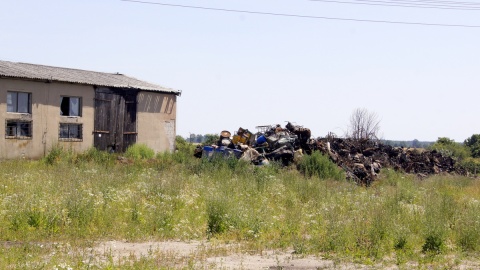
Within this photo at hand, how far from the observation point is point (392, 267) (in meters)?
10.2

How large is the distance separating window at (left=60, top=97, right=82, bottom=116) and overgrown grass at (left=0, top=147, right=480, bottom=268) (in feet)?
43.0

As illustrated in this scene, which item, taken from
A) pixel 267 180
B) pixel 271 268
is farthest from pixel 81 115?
pixel 271 268

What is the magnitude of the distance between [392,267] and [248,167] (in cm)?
1326

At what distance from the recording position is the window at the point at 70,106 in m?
31.5

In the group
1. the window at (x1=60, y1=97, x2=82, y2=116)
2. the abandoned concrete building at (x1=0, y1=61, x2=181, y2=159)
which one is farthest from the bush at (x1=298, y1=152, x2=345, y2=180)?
the window at (x1=60, y1=97, x2=82, y2=116)

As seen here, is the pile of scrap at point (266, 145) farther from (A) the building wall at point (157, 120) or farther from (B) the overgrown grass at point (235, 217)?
(B) the overgrown grass at point (235, 217)

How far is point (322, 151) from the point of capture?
28.8 m

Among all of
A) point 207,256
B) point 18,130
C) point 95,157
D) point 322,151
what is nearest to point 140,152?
point 95,157

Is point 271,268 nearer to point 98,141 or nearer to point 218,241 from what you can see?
point 218,241

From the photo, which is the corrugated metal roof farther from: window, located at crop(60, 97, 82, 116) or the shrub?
the shrub

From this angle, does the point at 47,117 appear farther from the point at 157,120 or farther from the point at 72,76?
the point at 157,120

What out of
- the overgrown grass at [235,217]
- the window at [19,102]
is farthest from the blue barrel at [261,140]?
the overgrown grass at [235,217]

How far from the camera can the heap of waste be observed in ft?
89.8

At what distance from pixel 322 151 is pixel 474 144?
114ft
